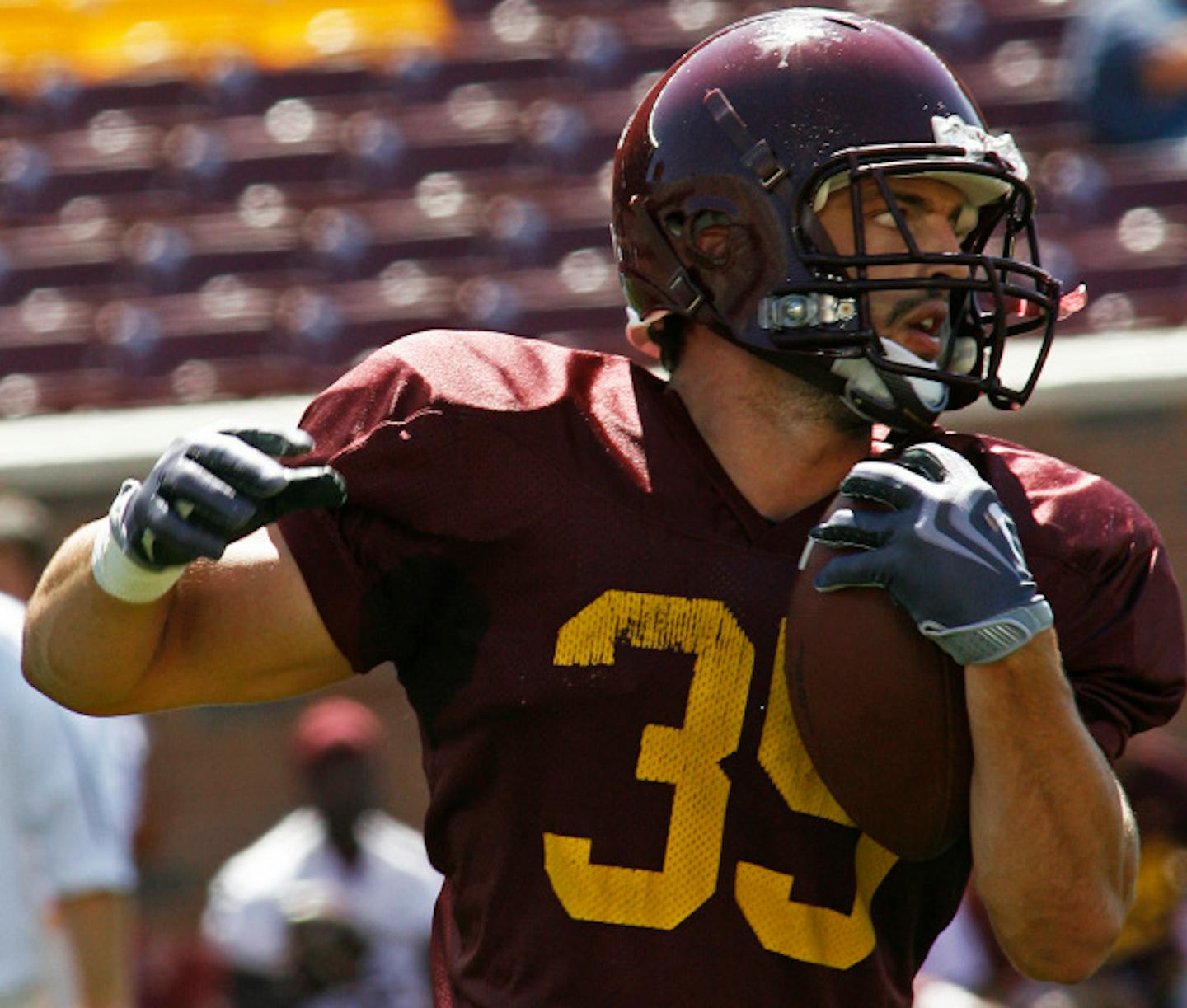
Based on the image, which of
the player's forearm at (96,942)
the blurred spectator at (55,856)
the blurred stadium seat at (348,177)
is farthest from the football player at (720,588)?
the blurred stadium seat at (348,177)

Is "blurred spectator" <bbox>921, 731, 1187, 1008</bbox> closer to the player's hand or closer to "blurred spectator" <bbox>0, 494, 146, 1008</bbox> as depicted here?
"blurred spectator" <bbox>0, 494, 146, 1008</bbox>

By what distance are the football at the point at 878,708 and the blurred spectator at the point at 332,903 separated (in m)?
2.90

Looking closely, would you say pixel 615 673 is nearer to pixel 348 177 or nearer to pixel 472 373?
pixel 472 373

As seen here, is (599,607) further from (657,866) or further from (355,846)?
(355,846)

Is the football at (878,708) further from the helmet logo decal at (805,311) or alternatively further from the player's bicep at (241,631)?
the player's bicep at (241,631)

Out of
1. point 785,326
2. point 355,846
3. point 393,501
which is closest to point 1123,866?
point 785,326

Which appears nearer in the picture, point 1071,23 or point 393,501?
point 393,501

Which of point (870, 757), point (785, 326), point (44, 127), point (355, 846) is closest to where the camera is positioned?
point (870, 757)

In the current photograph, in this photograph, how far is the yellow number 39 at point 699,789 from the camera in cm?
177

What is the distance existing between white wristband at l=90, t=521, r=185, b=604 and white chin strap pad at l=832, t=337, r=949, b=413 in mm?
601

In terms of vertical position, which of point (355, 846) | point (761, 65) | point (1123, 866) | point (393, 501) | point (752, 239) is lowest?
point (355, 846)

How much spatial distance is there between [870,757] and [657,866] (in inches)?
8.1

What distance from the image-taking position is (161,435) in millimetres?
5848

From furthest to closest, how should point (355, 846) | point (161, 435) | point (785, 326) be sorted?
point (161, 435) → point (355, 846) → point (785, 326)
